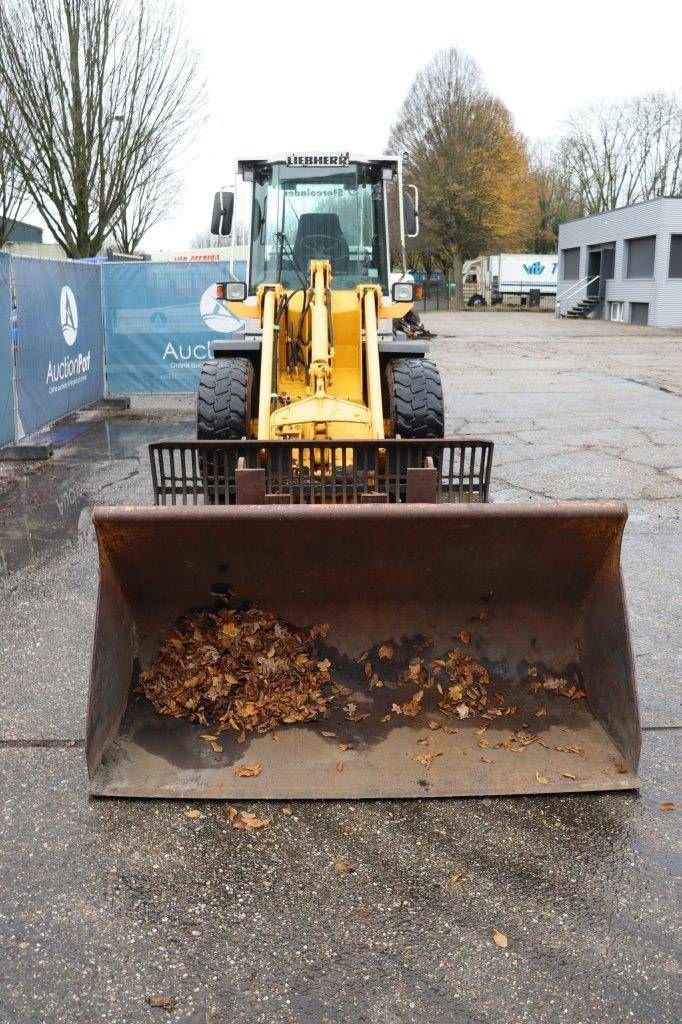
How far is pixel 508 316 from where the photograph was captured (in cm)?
4559

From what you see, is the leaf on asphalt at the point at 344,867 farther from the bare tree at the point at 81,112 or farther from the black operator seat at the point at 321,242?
the bare tree at the point at 81,112

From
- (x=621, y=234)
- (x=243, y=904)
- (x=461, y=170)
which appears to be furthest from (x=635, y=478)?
(x=461, y=170)

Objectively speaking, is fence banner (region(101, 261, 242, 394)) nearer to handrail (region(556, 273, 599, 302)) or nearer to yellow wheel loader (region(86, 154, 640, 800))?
yellow wheel loader (region(86, 154, 640, 800))

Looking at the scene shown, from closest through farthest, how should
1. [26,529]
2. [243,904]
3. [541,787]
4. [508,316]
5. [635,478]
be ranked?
1. [243,904]
2. [541,787]
3. [26,529]
4. [635,478]
5. [508,316]

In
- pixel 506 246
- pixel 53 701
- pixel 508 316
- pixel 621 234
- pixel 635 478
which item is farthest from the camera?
pixel 506 246

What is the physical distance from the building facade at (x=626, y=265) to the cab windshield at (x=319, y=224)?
104 feet

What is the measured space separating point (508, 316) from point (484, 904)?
44693 millimetres

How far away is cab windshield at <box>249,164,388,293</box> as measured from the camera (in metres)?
7.30

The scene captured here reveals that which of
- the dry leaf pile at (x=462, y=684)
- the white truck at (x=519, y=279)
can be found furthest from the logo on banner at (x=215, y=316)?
the white truck at (x=519, y=279)

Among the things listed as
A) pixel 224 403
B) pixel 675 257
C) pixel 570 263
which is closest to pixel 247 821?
pixel 224 403

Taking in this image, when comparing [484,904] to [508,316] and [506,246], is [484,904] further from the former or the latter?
[506,246]

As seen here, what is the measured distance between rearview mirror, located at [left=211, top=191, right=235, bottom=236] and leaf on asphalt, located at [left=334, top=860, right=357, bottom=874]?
5.98 meters

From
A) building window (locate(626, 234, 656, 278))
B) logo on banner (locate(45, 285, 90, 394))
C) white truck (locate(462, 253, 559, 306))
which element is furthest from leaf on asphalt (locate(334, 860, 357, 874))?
white truck (locate(462, 253, 559, 306))

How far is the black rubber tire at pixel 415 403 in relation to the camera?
638 cm
